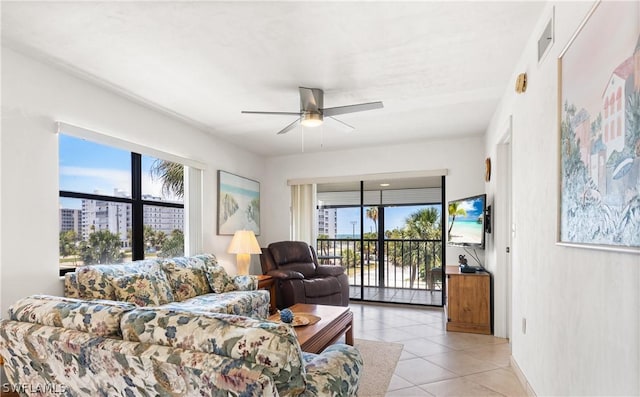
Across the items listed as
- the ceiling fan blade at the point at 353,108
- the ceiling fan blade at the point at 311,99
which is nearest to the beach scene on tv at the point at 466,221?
the ceiling fan blade at the point at 353,108

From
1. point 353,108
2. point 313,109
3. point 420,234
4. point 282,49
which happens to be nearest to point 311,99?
point 313,109

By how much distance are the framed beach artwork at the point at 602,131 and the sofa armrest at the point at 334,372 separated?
1106mm

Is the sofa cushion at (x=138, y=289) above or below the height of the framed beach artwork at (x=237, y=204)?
below

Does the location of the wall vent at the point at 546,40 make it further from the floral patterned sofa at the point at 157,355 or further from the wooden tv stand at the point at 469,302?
the wooden tv stand at the point at 469,302

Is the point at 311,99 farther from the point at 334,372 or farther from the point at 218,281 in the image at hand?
the point at 334,372

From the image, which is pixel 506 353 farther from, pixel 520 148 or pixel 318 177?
pixel 318 177

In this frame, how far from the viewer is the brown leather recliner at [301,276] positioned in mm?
4406

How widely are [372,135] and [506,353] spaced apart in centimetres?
296

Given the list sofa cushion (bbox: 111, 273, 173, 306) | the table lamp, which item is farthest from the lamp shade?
sofa cushion (bbox: 111, 273, 173, 306)

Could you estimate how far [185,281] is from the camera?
134 inches

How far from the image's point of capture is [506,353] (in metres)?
3.20

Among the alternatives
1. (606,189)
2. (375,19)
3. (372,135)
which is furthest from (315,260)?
(606,189)

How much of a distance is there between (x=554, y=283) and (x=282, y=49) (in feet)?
7.32

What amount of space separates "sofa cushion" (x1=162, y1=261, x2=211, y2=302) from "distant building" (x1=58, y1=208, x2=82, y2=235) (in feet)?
2.69
